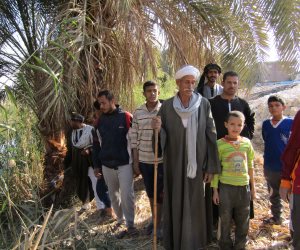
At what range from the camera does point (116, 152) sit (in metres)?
4.45

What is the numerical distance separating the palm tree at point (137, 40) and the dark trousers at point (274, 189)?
1.74m

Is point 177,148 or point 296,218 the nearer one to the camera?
point 296,218

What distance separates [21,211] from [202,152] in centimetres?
193

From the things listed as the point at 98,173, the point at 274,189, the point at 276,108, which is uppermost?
the point at 276,108

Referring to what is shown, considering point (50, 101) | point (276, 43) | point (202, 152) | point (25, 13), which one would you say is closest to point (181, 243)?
point (202, 152)

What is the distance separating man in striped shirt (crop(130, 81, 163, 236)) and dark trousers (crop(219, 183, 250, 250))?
874 mm

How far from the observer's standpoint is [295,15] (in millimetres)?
5051

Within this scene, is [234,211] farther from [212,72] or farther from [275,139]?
[212,72]

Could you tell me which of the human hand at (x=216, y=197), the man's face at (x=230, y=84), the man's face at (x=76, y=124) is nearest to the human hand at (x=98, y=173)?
the man's face at (x=76, y=124)

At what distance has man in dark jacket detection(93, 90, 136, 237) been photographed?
→ 447cm

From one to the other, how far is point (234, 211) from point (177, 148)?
850 millimetres

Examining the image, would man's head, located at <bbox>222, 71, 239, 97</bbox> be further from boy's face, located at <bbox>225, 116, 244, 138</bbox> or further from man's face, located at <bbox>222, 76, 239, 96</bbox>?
boy's face, located at <bbox>225, 116, 244, 138</bbox>

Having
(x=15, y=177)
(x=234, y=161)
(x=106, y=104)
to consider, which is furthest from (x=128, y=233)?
(x=234, y=161)

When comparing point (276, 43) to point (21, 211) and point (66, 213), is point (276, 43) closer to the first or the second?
point (66, 213)
